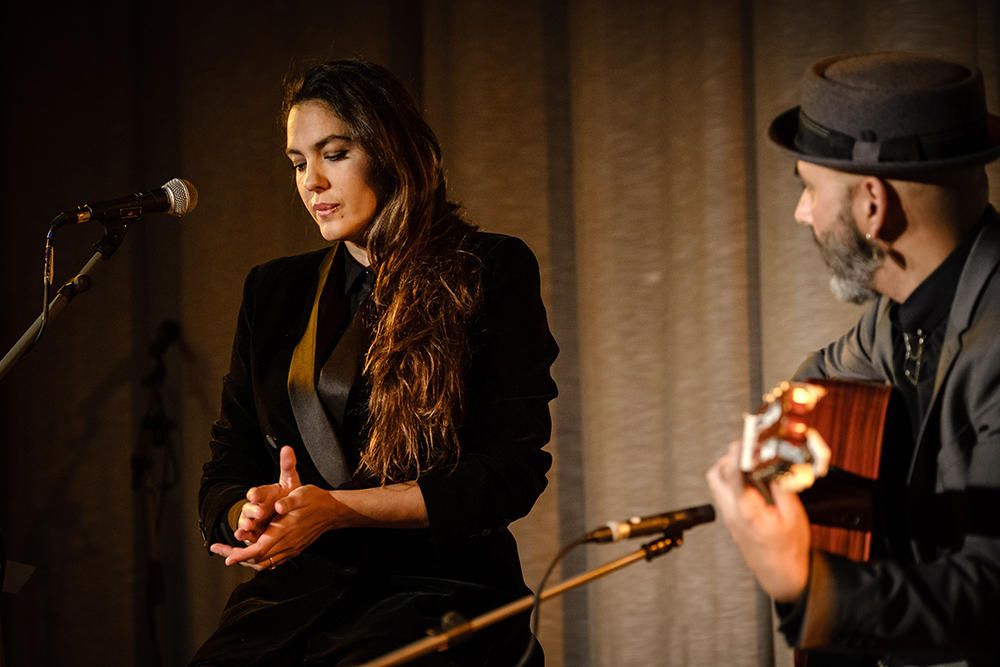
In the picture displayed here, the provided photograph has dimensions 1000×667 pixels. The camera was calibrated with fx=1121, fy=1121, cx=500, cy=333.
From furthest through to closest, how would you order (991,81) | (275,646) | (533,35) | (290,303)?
(533,35), (991,81), (290,303), (275,646)

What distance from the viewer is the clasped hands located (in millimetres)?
2049

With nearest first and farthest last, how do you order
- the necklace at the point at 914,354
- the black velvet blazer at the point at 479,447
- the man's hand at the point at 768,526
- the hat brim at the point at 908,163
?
1. the man's hand at the point at 768,526
2. the hat brim at the point at 908,163
3. the necklace at the point at 914,354
4. the black velvet blazer at the point at 479,447

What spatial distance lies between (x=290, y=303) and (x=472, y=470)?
0.61 meters

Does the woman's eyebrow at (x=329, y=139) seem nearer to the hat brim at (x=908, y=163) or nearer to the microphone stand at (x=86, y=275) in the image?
the microphone stand at (x=86, y=275)

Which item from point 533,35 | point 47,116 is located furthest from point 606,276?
point 47,116

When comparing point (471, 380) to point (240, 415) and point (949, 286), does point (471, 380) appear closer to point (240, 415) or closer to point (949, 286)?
point (240, 415)

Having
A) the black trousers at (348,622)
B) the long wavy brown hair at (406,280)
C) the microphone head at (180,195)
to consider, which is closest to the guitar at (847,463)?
the black trousers at (348,622)

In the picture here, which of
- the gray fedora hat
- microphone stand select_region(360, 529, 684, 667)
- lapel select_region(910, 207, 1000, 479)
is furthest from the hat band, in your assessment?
microphone stand select_region(360, 529, 684, 667)

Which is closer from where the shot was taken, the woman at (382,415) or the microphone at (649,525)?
the microphone at (649,525)

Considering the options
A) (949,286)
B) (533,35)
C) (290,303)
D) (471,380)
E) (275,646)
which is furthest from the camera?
(533,35)

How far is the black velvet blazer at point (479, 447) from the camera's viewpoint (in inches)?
87.0

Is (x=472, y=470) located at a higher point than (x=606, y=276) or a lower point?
lower

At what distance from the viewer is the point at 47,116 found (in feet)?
12.7

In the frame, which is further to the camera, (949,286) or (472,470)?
(472,470)
